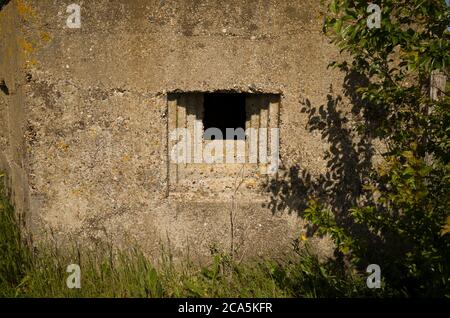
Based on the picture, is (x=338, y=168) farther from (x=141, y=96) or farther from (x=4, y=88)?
(x=4, y=88)

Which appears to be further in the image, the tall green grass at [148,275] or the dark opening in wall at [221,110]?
the dark opening in wall at [221,110]

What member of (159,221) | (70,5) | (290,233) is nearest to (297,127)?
(290,233)

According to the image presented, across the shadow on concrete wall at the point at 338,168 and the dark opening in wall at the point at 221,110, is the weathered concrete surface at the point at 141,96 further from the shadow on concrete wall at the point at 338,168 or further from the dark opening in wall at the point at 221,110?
the dark opening in wall at the point at 221,110

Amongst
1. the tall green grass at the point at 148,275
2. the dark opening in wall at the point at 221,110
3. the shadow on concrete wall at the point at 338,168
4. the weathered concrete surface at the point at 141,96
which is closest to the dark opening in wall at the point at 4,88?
the weathered concrete surface at the point at 141,96

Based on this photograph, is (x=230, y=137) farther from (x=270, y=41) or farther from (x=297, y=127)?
(x=270, y=41)

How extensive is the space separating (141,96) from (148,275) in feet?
4.89

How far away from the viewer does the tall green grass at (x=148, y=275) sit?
304cm

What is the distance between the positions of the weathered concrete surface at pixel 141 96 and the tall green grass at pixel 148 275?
15 centimetres

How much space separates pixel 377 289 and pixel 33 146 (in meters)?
3.10

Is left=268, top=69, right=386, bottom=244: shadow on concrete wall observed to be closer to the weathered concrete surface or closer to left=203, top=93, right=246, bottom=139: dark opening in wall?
the weathered concrete surface

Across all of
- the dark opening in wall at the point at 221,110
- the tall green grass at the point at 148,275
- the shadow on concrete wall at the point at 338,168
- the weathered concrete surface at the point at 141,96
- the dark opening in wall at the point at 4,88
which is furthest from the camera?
the dark opening in wall at the point at 221,110

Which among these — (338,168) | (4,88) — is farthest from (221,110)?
(4,88)

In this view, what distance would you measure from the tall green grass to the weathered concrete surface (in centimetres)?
15

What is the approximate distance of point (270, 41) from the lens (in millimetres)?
3234
